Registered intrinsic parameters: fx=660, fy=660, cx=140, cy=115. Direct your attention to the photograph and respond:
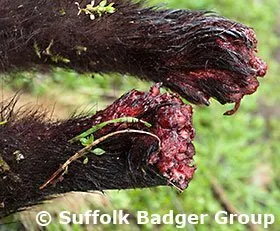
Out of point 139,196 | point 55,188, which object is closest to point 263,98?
point 139,196

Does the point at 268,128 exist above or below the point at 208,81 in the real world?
below

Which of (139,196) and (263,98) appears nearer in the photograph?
(139,196)

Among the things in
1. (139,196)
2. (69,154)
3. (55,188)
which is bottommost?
(139,196)

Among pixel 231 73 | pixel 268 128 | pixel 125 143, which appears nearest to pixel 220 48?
pixel 231 73

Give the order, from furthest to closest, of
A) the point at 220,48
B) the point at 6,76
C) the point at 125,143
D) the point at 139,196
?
the point at 139,196
the point at 6,76
the point at 220,48
the point at 125,143

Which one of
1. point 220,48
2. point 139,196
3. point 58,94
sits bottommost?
point 139,196

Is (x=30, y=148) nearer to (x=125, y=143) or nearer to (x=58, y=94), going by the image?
(x=125, y=143)

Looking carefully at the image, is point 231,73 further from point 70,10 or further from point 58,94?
point 58,94

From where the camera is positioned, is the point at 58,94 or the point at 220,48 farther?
the point at 58,94

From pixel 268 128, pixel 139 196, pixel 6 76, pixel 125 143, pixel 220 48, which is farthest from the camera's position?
pixel 268 128

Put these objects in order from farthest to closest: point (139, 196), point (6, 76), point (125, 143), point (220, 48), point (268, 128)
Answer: point (268, 128)
point (139, 196)
point (6, 76)
point (220, 48)
point (125, 143)
